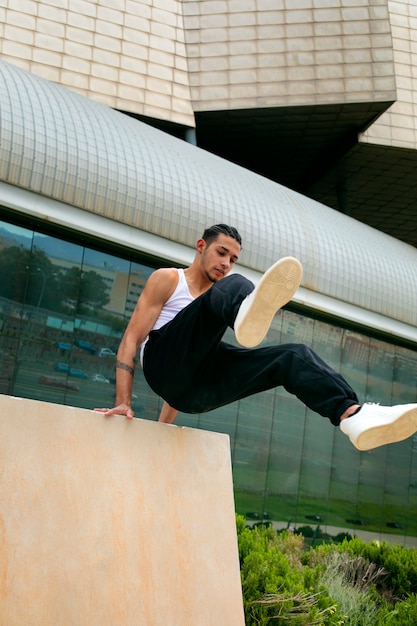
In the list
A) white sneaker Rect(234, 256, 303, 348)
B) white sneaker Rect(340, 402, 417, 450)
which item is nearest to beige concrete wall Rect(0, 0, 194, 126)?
white sneaker Rect(234, 256, 303, 348)

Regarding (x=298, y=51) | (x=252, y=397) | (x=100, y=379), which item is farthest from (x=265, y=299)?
(x=298, y=51)

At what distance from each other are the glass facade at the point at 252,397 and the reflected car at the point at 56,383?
0.04 feet

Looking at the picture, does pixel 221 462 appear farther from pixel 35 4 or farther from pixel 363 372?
pixel 35 4

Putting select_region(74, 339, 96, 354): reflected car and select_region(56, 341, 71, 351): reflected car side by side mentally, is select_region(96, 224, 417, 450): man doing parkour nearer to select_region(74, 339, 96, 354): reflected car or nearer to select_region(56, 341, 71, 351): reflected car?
select_region(56, 341, 71, 351): reflected car

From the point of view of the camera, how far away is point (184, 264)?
11117 mm

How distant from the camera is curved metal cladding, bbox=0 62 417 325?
9.64 m

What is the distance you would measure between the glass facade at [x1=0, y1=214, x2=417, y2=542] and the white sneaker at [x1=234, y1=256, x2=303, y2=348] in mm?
6352

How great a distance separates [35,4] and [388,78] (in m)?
6.88

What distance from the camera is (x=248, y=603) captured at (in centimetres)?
654

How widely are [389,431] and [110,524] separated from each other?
5.05 feet

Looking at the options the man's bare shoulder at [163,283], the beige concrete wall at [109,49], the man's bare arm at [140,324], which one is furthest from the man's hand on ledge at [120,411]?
the beige concrete wall at [109,49]

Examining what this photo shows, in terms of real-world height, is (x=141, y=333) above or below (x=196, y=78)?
below

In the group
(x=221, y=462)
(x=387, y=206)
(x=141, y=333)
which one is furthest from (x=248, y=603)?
(x=387, y=206)

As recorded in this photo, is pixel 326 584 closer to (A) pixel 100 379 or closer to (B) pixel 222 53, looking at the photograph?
(A) pixel 100 379
